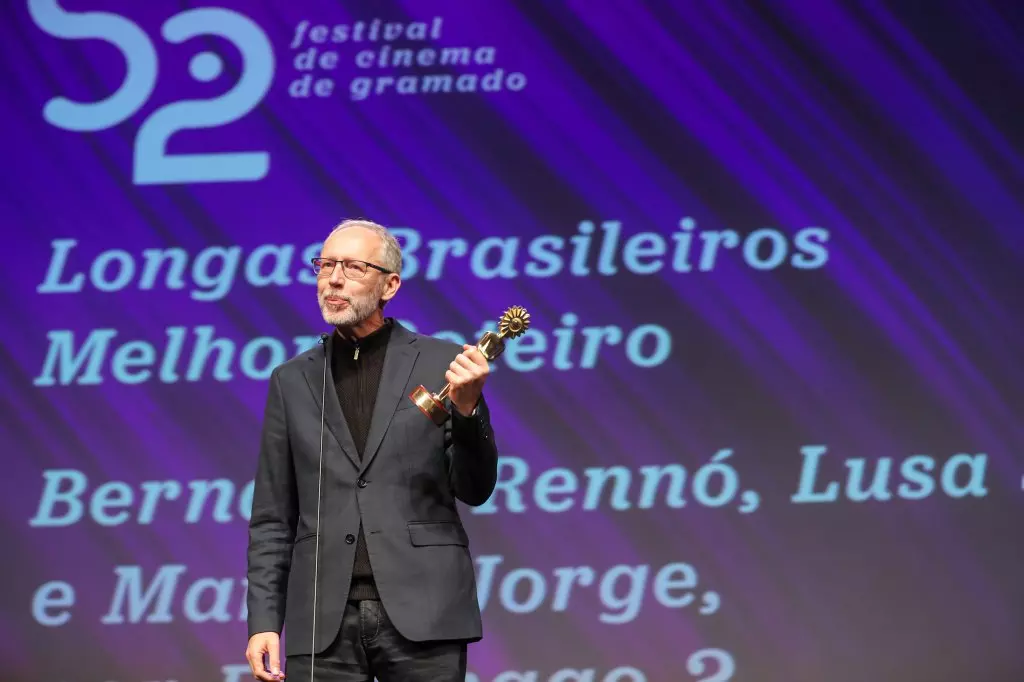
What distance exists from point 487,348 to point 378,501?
390 millimetres

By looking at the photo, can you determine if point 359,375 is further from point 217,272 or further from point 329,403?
point 217,272

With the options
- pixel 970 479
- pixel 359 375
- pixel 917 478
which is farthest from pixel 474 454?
pixel 970 479

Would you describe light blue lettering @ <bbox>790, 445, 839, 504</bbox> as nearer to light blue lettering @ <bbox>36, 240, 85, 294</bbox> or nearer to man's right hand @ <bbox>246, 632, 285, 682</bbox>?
man's right hand @ <bbox>246, 632, 285, 682</bbox>

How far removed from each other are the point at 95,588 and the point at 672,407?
217 centimetres

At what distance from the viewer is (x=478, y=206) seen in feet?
14.5

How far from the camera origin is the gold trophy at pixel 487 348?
2119 millimetres

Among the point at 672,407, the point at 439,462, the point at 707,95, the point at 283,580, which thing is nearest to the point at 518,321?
the point at 439,462

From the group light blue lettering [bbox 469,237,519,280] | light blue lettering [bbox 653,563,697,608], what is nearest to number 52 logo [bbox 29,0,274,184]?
light blue lettering [bbox 469,237,519,280]

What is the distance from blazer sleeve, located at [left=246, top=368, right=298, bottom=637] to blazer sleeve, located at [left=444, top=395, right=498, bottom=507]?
348 mm

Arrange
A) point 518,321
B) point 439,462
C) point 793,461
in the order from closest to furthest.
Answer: point 518,321, point 439,462, point 793,461

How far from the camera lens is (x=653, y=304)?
433 cm

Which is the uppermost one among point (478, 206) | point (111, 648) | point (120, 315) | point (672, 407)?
point (478, 206)

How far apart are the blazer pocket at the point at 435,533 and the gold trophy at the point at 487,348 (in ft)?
0.75

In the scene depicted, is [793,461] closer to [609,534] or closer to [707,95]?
[609,534]
